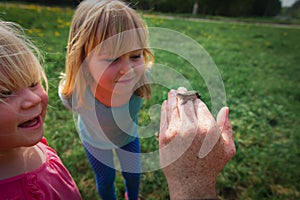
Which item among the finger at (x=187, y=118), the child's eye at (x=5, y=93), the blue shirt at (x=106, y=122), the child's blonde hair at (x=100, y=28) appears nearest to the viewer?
the child's eye at (x=5, y=93)

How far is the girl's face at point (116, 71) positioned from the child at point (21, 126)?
390mm

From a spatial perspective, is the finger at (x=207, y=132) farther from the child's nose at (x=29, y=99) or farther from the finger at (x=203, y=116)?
the child's nose at (x=29, y=99)

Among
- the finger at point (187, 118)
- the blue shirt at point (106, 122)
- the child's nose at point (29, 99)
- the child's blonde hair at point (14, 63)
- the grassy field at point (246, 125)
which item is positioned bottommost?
the grassy field at point (246, 125)

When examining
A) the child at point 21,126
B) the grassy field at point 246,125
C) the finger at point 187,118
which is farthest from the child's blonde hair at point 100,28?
the finger at point 187,118

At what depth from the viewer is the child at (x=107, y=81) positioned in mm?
1208

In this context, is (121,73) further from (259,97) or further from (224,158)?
(259,97)

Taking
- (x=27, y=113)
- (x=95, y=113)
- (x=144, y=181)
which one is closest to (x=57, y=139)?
(x=144, y=181)

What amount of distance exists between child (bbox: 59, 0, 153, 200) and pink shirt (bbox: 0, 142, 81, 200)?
437mm

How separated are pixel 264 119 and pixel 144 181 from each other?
1.60 meters

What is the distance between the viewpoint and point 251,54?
5277 millimetres

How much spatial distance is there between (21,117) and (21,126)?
0.13 feet

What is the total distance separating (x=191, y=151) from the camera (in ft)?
2.78

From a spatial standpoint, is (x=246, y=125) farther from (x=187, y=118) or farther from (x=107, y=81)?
(x=187, y=118)

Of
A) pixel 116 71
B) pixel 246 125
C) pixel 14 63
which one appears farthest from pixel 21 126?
pixel 246 125
